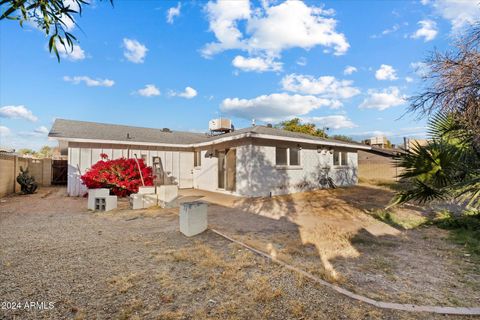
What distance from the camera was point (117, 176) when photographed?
9.88 metres

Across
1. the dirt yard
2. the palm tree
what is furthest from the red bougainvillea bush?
the palm tree

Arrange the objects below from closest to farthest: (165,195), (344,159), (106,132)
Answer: (165,195)
(106,132)
(344,159)

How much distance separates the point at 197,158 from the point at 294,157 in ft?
19.1

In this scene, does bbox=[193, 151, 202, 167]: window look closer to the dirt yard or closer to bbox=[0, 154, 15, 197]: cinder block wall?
the dirt yard

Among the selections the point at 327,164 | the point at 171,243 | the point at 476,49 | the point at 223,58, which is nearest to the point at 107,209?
the point at 171,243

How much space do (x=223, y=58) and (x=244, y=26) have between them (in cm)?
427

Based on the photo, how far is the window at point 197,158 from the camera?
46.5 feet

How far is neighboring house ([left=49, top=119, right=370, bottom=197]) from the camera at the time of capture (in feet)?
35.3

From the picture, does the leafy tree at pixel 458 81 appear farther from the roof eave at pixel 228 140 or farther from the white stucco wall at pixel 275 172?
the white stucco wall at pixel 275 172

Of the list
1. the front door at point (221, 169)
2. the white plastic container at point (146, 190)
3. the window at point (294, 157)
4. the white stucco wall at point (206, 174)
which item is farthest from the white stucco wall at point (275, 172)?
the white plastic container at point (146, 190)

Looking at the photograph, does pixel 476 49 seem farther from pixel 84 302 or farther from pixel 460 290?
pixel 84 302

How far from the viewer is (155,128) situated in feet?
56.2

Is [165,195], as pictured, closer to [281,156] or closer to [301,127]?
[281,156]

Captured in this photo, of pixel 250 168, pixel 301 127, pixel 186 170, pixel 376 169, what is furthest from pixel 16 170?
pixel 301 127
